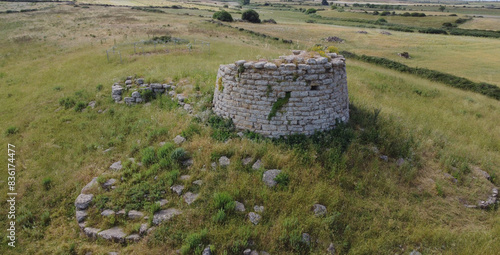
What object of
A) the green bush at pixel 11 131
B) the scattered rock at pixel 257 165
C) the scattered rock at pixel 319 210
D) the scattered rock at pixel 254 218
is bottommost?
the green bush at pixel 11 131

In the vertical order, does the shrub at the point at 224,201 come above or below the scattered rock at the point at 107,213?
above

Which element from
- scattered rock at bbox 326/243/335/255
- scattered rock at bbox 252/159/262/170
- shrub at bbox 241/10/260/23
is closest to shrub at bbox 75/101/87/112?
scattered rock at bbox 252/159/262/170

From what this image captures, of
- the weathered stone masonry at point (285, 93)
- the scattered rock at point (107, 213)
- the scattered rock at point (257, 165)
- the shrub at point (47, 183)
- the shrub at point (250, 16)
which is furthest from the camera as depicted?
the shrub at point (250, 16)

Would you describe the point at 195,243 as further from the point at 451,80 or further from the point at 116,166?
the point at 451,80

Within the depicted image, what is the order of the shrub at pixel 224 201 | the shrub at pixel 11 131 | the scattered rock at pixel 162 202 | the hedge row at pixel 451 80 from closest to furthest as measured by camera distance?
the shrub at pixel 224 201
the scattered rock at pixel 162 202
the shrub at pixel 11 131
the hedge row at pixel 451 80

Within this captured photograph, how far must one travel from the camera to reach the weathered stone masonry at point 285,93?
827 centimetres

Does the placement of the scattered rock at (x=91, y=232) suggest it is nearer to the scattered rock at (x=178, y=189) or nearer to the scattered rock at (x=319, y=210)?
the scattered rock at (x=178, y=189)

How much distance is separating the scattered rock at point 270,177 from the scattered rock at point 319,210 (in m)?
1.21

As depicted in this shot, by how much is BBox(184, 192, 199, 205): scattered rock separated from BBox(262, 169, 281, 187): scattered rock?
6.11ft

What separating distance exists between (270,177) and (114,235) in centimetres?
402

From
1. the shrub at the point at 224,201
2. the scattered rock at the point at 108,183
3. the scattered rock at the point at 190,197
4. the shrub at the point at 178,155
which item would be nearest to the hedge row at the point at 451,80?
the shrub at the point at 224,201

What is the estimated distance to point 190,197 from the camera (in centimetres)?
679

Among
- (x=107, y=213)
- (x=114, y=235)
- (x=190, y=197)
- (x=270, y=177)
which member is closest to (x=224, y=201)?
(x=190, y=197)

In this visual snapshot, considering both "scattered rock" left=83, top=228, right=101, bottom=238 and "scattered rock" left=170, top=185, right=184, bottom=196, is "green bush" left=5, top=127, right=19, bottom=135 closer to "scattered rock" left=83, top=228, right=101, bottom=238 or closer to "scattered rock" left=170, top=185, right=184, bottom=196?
"scattered rock" left=83, top=228, right=101, bottom=238
